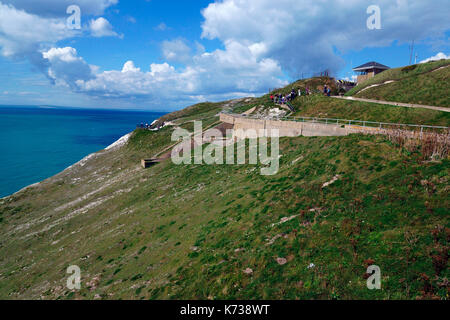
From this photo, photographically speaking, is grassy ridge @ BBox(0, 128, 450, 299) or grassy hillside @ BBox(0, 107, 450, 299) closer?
grassy hillside @ BBox(0, 107, 450, 299)

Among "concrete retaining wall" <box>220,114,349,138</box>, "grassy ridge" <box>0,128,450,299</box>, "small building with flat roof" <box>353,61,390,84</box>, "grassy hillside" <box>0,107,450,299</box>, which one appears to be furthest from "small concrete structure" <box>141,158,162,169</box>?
"small building with flat roof" <box>353,61,390,84</box>

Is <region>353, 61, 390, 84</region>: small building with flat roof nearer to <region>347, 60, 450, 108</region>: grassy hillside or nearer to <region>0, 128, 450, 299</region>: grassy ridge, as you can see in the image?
<region>347, 60, 450, 108</region>: grassy hillside

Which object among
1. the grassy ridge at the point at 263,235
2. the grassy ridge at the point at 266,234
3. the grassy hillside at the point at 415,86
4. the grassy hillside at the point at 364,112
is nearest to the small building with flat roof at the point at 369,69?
the grassy hillside at the point at 415,86

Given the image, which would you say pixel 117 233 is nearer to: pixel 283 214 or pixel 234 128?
pixel 283 214

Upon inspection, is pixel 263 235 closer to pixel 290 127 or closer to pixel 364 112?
pixel 290 127

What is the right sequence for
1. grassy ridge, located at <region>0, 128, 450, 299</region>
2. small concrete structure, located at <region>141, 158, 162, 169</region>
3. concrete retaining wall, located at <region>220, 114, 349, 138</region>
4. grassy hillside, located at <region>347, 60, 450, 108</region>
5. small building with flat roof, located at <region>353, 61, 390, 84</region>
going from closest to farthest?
grassy ridge, located at <region>0, 128, 450, 299</region> < concrete retaining wall, located at <region>220, 114, 349, 138</region> < grassy hillside, located at <region>347, 60, 450, 108</region> < small concrete structure, located at <region>141, 158, 162, 169</region> < small building with flat roof, located at <region>353, 61, 390, 84</region>
